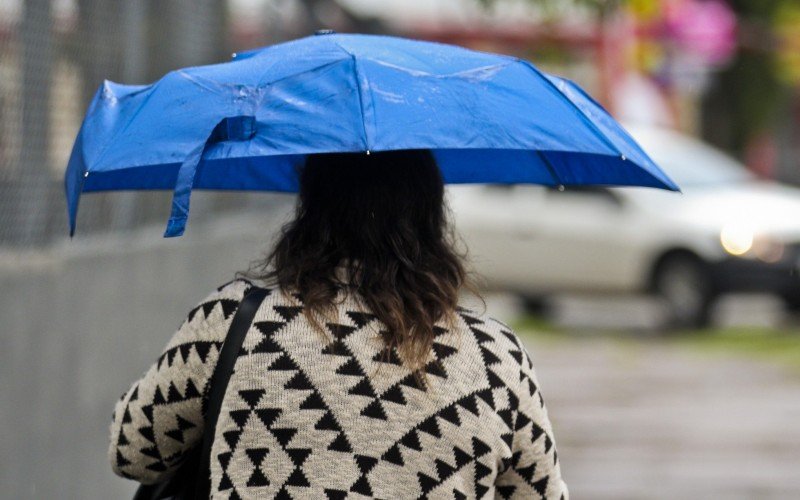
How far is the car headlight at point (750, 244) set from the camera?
1343cm

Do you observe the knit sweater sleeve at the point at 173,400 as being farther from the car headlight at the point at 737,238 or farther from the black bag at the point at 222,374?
the car headlight at the point at 737,238

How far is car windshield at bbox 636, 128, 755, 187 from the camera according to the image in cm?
1435

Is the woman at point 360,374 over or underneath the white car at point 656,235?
over

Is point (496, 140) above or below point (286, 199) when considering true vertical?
above

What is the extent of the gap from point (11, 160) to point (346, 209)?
269 cm

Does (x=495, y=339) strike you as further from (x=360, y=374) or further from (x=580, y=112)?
(x=580, y=112)

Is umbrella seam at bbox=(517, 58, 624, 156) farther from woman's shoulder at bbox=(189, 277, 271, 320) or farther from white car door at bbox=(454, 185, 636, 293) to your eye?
white car door at bbox=(454, 185, 636, 293)

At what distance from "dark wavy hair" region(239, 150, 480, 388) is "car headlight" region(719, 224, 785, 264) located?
11303mm

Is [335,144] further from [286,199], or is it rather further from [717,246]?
[717,246]

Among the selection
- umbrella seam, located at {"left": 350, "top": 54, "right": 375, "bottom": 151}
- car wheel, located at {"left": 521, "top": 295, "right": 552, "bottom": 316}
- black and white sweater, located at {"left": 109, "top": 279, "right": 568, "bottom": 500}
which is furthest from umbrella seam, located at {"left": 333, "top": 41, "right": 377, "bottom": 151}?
car wheel, located at {"left": 521, "top": 295, "right": 552, "bottom": 316}

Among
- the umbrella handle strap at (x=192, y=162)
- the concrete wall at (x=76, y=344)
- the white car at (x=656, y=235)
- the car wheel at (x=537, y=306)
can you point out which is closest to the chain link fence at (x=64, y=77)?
the concrete wall at (x=76, y=344)

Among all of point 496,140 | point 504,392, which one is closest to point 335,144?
point 496,140

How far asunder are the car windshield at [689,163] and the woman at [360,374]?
1184 centimetres

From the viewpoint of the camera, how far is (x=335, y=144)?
2389 mm
